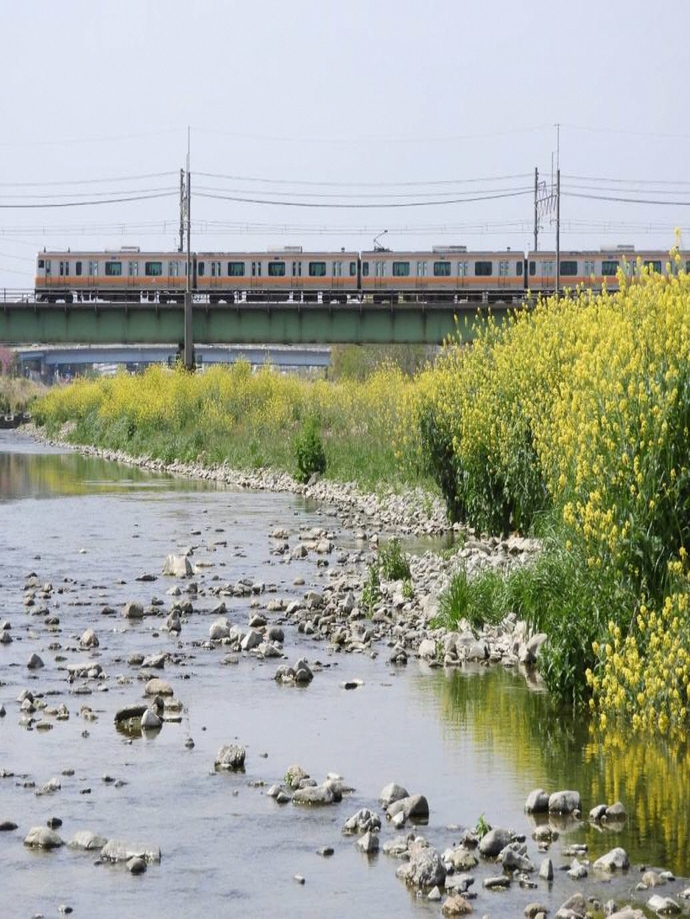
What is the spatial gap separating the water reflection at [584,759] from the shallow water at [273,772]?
0.02 metres

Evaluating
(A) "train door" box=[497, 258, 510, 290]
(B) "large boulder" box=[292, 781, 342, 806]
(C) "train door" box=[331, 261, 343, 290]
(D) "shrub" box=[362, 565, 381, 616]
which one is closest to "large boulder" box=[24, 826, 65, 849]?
(B) "large boulder" box=[292, 781, 342, 806]

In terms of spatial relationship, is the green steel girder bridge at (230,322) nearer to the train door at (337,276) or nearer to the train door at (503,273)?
the train door at (503,273)

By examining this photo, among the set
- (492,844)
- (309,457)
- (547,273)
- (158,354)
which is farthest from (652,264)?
(158,354)

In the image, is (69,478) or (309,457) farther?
(69,478)

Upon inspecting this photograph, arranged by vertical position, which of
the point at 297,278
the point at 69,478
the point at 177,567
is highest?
the point at 297,278

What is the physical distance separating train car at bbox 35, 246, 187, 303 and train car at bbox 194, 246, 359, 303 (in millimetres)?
1430

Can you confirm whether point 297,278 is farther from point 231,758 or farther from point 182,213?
point 231,758

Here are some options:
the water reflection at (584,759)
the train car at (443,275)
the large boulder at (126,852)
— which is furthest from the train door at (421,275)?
the large boulder at (126,852)

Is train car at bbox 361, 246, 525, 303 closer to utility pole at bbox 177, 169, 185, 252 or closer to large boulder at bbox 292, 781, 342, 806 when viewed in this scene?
utility pole at bbox 177, 169, 185, 252

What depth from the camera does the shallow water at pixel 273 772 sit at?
9305mm

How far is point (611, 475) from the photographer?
1375 cm

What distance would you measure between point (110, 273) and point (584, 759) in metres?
70.3

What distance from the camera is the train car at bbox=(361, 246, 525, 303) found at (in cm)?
7850

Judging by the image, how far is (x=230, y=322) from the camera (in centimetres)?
7656
